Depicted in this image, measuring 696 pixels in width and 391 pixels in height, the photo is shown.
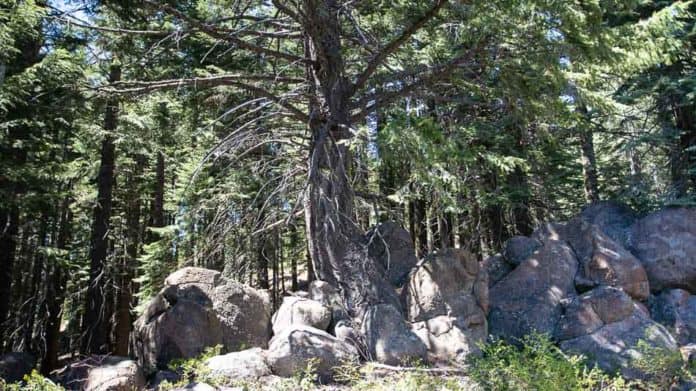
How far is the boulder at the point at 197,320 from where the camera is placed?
7.05 meters

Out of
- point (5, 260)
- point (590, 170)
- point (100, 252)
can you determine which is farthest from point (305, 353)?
point (590, 170)

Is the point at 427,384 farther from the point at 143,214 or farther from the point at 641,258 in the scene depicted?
the point at 143,214

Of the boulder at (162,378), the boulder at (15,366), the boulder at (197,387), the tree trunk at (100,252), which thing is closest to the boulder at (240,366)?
Result: the boulder at (197,387)

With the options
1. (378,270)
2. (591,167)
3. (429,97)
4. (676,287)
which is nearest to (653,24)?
(429,97)

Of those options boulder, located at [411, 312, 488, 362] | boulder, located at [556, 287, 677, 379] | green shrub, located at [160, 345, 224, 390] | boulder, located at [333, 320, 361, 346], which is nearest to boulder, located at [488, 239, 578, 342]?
boulder, located at [556, 287, 677, 379]

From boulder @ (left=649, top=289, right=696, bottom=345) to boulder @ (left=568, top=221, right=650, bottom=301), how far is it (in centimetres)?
32

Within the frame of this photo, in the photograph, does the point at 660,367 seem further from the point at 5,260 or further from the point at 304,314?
the point at 5,260

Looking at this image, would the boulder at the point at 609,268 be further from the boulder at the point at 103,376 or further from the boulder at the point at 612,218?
the boulder at the point at 103,376

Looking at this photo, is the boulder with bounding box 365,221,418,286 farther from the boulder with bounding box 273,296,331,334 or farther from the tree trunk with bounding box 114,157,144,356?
the tree trunk with bounding box 114,157,144,356

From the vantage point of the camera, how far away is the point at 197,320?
723 centimetres

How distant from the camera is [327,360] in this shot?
6.48 metres

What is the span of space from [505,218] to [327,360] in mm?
9502

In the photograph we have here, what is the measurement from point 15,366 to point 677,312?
1145cm

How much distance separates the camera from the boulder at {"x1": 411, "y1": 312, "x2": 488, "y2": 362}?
7.31m
